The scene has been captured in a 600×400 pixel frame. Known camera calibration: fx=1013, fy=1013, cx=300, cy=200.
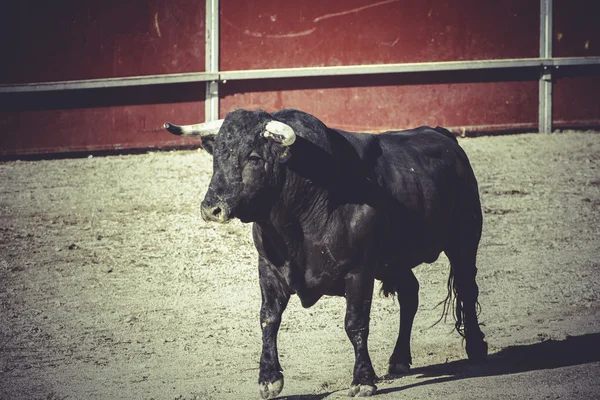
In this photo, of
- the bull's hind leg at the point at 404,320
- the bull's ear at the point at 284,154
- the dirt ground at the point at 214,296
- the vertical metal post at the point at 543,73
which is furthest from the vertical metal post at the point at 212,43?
the bull's ear at the point at 284,154

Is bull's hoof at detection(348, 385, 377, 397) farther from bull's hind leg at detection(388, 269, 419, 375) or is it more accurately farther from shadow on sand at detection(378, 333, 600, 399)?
bull's hind leg at detection(388, 269, 419, 375)

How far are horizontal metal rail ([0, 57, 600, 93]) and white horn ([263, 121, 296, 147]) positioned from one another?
669cm

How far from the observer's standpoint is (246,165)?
5820 millimetres

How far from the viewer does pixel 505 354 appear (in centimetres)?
729

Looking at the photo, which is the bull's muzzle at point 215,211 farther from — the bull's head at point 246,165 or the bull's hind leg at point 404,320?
the bull's hind leg at point 404,320

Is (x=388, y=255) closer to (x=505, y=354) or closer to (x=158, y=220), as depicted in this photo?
(x=505, y=354)

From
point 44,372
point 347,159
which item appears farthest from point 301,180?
point 44,372

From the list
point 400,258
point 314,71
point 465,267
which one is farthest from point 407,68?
point 400,258

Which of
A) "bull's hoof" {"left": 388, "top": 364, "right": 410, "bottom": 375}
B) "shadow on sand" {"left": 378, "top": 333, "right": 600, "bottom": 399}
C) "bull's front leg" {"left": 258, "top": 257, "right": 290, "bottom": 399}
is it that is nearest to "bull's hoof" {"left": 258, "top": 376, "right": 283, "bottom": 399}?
"bull's front leg" {"left": 258, "top": 257, "right": 290, "bottom": 399}

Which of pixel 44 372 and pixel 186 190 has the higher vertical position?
pixel 186 190

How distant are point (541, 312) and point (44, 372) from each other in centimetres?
402

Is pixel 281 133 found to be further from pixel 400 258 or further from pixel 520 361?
pixel 520 361

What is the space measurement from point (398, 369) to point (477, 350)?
2.13 feet

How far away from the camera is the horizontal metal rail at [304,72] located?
12266 mm
